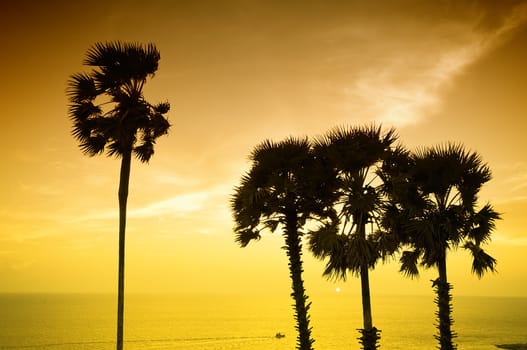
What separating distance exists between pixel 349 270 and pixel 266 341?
3600 inches

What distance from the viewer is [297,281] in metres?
19.8

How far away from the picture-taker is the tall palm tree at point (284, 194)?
66.5 feet

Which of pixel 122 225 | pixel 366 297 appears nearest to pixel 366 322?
pixel 366 297

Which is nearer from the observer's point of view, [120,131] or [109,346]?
[120,131]

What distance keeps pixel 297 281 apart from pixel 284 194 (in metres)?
4.14

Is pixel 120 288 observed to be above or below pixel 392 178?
below

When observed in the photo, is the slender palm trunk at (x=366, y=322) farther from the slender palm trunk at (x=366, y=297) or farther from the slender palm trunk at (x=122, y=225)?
the slender palm trunk at (x=122, y=225)

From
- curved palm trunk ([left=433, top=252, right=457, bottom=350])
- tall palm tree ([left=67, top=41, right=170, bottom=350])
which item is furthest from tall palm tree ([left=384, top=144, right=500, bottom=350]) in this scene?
tall palm tree ([left=67, top=41, right=170, bottom=350])

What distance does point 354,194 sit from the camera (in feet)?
63.3

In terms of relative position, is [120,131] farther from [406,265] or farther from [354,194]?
[406,265]

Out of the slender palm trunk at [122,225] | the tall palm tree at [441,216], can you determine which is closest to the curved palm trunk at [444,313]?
the tall palm tree at [441,216]

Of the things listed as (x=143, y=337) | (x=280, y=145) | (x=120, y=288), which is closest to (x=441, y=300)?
(x=280, y=145)

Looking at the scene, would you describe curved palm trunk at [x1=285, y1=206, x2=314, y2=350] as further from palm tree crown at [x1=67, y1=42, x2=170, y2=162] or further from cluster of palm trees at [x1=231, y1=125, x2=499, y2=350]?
palm tree crown at [x1=67, y1=42, x2=170, y2=162]

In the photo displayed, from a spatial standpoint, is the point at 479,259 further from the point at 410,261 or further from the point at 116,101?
the point at 116,101
